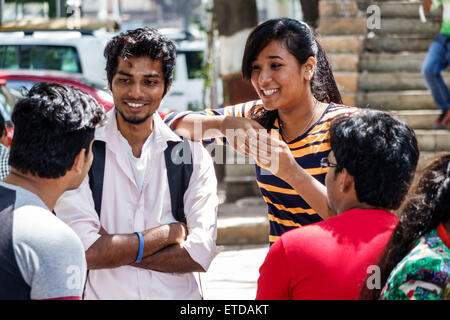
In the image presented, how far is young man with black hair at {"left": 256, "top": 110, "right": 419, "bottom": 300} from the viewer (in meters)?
1.94

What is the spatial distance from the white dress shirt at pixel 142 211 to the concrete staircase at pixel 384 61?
5.01 metres

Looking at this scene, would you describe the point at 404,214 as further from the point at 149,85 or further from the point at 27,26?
the point at 27,26

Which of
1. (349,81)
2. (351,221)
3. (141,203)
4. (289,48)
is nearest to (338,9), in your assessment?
(349,81)

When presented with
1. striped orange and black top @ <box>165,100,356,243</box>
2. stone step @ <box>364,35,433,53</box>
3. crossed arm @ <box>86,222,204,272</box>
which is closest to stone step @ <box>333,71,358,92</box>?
stone step @ <box>364,35,433,53</box>

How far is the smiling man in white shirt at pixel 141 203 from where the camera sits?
2.54 metres

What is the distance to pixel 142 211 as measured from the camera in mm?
2641

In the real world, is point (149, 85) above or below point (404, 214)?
above

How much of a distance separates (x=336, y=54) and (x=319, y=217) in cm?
604

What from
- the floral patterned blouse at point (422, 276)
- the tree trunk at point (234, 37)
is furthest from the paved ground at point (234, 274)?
the floral patterned blouse at point (422, 276)

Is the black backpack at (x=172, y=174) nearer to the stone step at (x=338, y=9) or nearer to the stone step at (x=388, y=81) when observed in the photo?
the stone step at (x=388, y=81)

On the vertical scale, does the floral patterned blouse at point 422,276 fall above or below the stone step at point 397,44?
below

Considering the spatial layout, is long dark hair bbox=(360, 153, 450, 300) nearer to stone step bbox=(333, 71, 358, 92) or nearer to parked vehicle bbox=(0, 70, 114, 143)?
parked vehicle bbox=(0, 70, 114, 143)

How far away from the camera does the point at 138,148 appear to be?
2.77 metres
